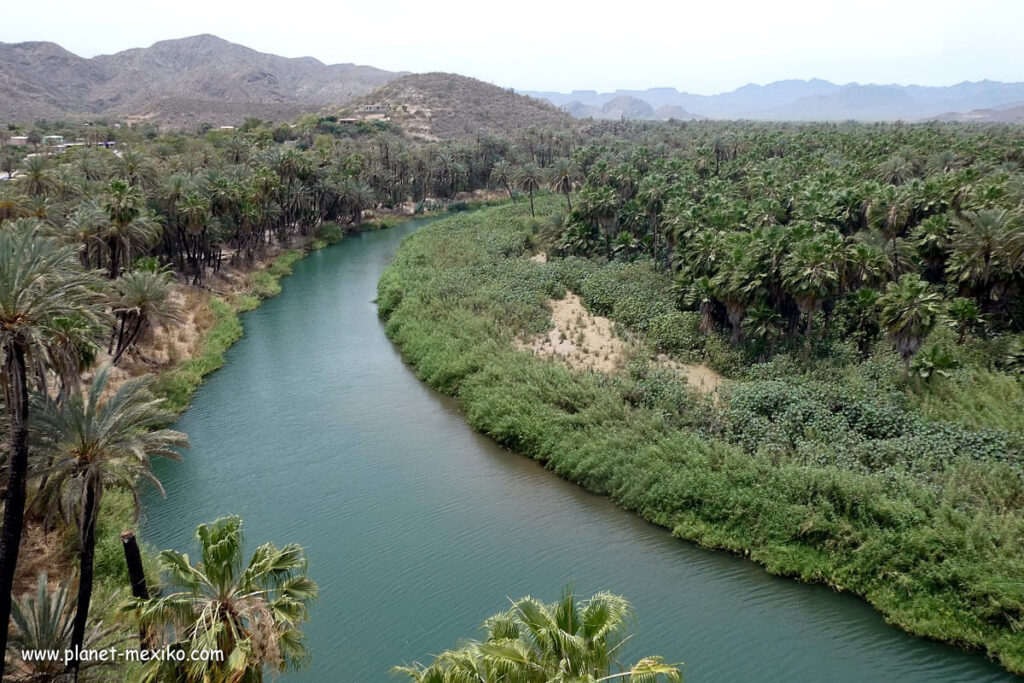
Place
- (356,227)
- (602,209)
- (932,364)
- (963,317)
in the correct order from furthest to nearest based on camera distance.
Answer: (356,227)
(602,209)
(963,317)
(932,364)

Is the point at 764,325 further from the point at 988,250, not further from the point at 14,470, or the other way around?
the point at 14,470

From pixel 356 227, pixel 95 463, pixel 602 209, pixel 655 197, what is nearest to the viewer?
pixel 95 463

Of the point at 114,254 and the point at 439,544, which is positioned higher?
the point at 114,254

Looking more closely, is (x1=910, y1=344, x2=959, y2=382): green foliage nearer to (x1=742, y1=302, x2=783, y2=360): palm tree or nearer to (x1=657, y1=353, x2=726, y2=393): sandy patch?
(x1=742, y1=302, x2=783, y2=360): palm tree

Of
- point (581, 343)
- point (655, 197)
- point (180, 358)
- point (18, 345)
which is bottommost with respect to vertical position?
point (180, 358)

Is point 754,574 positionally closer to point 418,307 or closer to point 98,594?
point 98,594

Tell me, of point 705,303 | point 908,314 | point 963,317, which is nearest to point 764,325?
point 705,303

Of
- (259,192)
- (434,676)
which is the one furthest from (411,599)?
(259,192)
